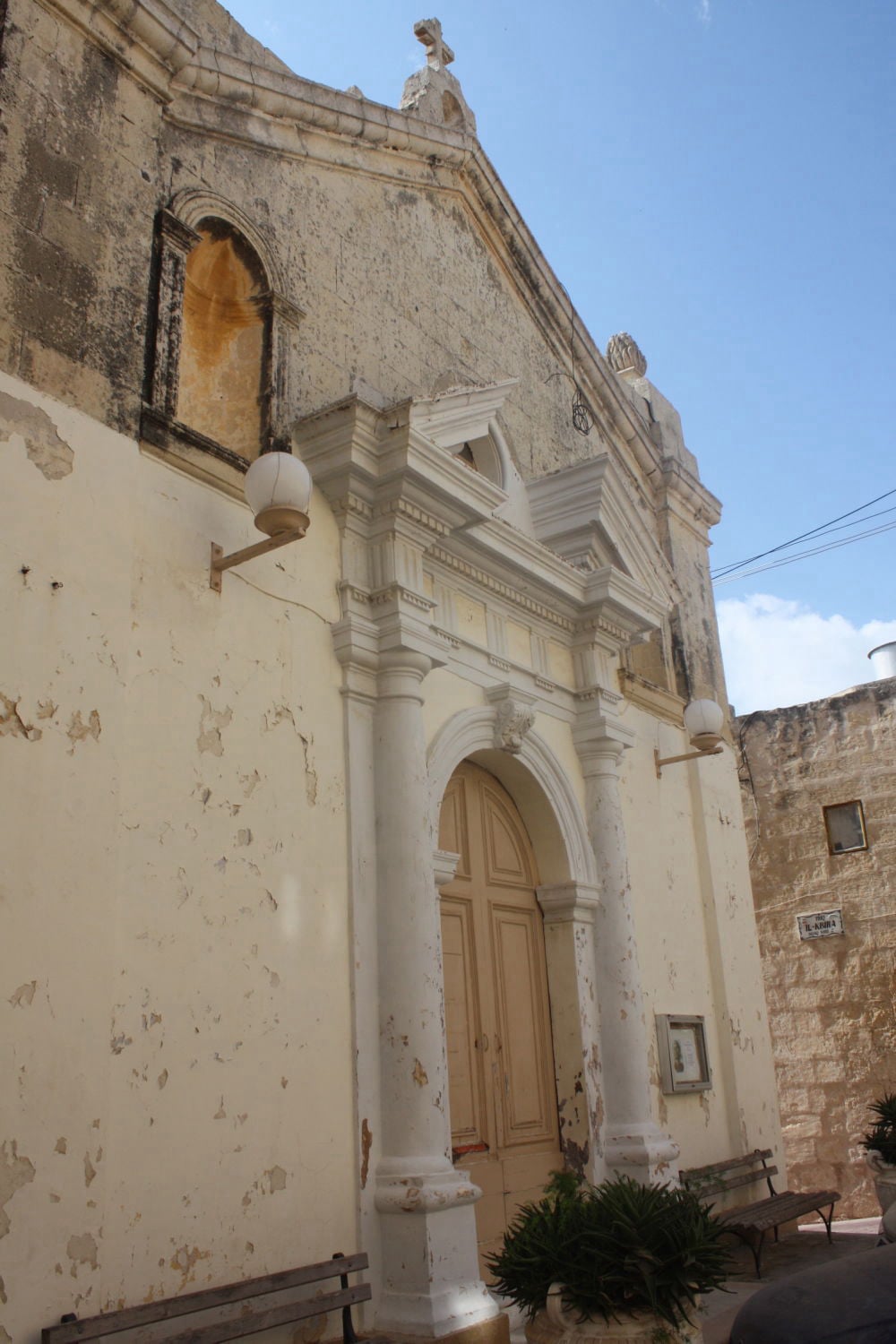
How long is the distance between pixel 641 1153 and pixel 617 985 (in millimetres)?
909

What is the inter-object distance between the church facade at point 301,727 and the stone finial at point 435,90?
1.3 inches

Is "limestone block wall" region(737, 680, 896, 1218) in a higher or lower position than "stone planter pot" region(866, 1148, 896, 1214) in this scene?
higher

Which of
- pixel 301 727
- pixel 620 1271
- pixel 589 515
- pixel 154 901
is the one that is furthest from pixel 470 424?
pixel 620 1271

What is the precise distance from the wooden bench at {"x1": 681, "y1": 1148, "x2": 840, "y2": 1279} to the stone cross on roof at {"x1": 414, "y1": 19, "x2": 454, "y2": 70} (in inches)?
297

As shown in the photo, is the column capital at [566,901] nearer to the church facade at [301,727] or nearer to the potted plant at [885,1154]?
the church facade at [301,727]

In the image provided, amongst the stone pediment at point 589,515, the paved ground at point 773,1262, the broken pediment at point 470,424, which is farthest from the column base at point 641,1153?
the broken pediment at point 470,424

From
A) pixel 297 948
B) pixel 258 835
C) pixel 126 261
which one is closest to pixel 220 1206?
pixel 297 948

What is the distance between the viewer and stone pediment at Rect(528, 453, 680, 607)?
24.0 feet

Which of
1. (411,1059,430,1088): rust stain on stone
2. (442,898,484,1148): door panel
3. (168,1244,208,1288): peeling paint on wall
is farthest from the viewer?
(442,898,484,1148): door panel

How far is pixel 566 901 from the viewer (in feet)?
22.0

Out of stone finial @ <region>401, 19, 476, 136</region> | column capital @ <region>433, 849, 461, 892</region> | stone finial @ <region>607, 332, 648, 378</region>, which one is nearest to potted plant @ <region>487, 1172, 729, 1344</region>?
column capital @ <region>433, 849, 461, 892</region>

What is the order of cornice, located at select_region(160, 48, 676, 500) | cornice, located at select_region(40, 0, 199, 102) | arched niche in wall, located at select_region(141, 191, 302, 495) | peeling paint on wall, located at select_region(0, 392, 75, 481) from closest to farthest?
peeling paint on wall, located at select_region(0, 392, 75, 481)
cornice, located at select_region(40, 0, 199, 102)
arched niche in wall, located at select_region(141, 191, 302, 495)
cornice, located at select_region(160, 48, 676, 500)

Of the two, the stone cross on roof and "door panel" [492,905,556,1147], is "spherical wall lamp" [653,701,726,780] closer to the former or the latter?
"door panel" [492,905,556,1147]

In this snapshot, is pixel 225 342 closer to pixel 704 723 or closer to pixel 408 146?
pixel 408 146
